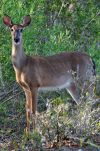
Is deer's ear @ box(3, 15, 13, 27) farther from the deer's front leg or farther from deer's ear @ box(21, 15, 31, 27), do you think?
the deer's front leg

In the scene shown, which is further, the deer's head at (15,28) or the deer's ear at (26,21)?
the deer's ear at (26,21)

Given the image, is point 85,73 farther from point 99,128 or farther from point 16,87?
point 99,128

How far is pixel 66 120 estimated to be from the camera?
7.71 metres

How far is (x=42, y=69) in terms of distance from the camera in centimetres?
995

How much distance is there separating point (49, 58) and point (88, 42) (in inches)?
131

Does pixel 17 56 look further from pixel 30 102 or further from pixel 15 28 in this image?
pixel 30 102

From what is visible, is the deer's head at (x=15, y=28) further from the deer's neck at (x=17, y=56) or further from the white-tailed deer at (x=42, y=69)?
the deer's neck at (x=17, y=56)

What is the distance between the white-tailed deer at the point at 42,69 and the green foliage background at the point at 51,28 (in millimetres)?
405

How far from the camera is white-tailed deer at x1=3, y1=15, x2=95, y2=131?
9.49 meters

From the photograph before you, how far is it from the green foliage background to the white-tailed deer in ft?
1.33

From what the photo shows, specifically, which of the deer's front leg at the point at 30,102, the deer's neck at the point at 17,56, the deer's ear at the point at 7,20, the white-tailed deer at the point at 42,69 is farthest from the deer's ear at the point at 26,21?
the deer's front leg at the point at 30,102

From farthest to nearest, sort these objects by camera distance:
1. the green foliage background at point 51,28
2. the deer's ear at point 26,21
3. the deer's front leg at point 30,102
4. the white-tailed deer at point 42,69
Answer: the green foliage background at point 51,28, the deer's ear at point 26,21, the white-tailed deer at point 42,69, the deer's front leg at point 30,102

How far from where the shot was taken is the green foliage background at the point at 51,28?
1031 centimetres

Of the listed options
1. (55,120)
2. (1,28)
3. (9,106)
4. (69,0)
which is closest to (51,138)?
(55,120)
